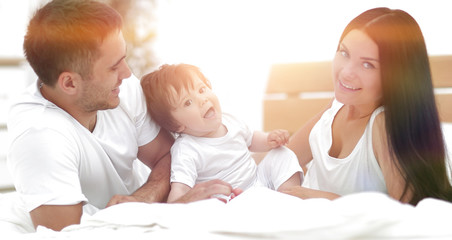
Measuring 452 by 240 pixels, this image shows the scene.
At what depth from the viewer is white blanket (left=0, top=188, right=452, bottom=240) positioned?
0.73 meters

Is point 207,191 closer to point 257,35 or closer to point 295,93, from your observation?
point 257,35

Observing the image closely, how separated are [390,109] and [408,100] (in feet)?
0.13

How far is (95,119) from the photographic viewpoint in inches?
50.7

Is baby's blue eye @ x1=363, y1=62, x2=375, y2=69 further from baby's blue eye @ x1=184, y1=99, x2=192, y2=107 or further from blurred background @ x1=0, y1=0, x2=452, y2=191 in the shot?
baby's blue eye @ x1=184, y1=99, x2=192, y2=107

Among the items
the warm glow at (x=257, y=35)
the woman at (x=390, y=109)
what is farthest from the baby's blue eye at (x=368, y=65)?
the warm glow at (x=257, y=35)

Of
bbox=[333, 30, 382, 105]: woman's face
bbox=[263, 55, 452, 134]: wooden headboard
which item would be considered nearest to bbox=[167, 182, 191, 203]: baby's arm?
bbox=[333, 30, 382, 105]: woman's face

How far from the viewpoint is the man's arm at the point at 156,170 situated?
48.7 inches

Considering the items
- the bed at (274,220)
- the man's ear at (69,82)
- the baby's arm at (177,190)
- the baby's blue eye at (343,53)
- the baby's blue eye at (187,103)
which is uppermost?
the baby's blue eye at (343,53)

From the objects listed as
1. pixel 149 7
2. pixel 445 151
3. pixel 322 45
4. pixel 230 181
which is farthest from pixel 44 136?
pixel 149 7

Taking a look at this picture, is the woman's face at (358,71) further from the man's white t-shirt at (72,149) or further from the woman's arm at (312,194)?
the man's white t-shirt at (72,149)

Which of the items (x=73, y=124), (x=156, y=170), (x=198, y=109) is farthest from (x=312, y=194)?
(x=73, y=124)

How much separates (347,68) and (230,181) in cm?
37

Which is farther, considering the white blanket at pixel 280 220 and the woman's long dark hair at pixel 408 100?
the woman's long dark hair at pixel 408 100

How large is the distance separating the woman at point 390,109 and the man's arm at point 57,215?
0.46 meters
